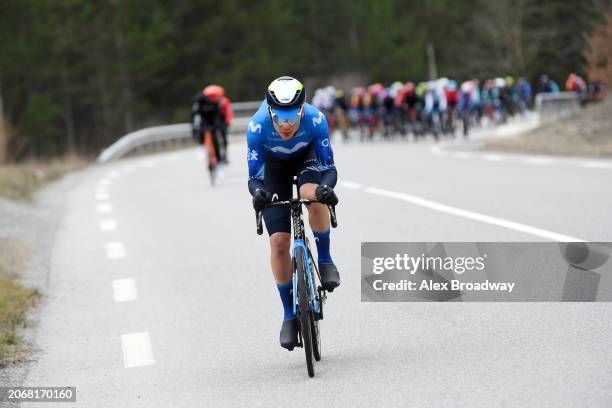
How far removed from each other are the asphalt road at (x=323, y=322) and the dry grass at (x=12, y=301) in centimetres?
19

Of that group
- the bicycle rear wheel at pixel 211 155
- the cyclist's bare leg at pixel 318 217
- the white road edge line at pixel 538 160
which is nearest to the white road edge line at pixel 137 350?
the cyclist's bare leg at pixel 318 217

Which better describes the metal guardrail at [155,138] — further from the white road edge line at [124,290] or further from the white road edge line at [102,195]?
the white road edge line at [124,290]

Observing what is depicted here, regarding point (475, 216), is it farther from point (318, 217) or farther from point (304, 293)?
point (304, 293)

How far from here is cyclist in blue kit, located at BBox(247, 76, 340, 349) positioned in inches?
264

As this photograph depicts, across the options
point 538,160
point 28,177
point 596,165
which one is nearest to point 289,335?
point 596,165

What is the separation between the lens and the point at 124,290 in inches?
409

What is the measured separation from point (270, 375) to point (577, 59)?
7395cm

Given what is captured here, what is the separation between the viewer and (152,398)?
6496 mm

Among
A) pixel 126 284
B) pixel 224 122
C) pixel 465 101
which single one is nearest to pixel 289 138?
pixel 126 284

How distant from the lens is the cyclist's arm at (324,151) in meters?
6.98

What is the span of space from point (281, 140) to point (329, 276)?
0.83 metres

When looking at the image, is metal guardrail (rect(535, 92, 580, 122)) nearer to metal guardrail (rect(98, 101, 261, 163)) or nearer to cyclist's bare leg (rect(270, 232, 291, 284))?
metal guardrail (rect(98, 101, 261, 163))

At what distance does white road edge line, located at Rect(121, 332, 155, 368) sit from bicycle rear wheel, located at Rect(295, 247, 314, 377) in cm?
128

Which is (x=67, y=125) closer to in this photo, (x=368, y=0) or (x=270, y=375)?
(x=368, y=0)
